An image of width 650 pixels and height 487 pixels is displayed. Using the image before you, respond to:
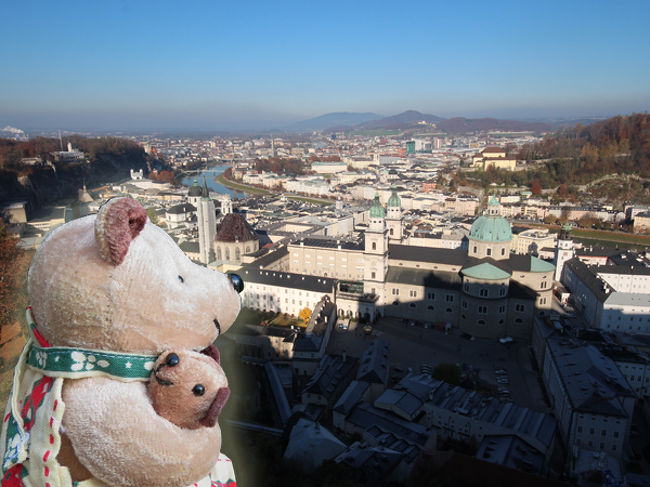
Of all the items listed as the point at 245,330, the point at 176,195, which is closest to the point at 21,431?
the point at 245,330

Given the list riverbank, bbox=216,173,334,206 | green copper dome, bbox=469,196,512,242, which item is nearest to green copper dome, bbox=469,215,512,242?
green copper dome, bbox=469,196,512,242

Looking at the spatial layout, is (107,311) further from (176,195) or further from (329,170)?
(329,170)

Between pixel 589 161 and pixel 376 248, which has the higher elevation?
pixel 589 161

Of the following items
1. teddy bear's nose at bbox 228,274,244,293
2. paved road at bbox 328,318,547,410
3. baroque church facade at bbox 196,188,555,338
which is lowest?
paved road at bbox 328,318,547,410

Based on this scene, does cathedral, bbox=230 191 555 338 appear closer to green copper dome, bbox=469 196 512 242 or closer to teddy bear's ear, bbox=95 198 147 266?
Result: green copper dome, bbox=469 196 512 242

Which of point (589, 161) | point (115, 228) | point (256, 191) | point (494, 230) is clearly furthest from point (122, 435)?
point (256, 191)

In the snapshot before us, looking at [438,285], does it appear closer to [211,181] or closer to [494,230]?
[494,230]

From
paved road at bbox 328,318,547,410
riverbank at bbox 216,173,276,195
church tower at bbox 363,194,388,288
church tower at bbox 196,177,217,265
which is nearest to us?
paved road at bbox 328,318,547,410
